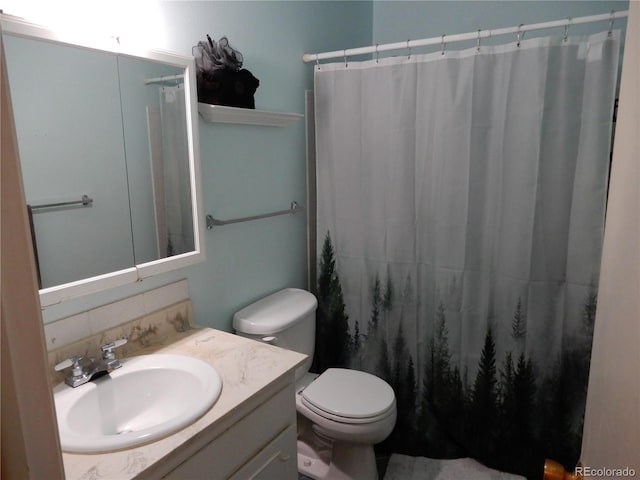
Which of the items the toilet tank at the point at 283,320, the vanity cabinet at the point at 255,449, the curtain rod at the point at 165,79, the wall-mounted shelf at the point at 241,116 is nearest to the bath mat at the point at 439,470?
the toilet tank at the point at 283,320

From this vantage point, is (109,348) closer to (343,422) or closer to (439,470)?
(343,422)

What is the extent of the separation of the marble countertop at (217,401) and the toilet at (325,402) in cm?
28

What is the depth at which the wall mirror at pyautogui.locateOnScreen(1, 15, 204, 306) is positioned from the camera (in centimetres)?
A: 113

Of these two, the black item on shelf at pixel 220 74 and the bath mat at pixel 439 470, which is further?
the bath mat at pixel 439 470

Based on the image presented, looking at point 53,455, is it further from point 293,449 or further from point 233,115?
point 233,115

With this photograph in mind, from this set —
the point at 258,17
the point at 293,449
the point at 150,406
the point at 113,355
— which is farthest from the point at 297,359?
the point at 258,17

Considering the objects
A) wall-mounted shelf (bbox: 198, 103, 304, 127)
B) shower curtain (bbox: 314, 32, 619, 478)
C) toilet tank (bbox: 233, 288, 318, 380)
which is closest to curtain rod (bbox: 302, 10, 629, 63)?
shower curtain (bbox: 314, 32, 619, 478)

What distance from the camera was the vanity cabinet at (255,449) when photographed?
1082 mm

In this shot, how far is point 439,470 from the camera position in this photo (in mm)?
2094

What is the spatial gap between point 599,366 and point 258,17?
1792 mm

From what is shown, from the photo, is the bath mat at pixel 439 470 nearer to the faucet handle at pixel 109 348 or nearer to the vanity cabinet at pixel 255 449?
the vanity cabinet at pixel 255 449

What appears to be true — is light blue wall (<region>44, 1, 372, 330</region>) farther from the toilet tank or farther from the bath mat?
the bath mat

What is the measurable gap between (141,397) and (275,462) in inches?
18.3

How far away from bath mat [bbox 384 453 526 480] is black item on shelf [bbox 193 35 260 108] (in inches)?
73.4
